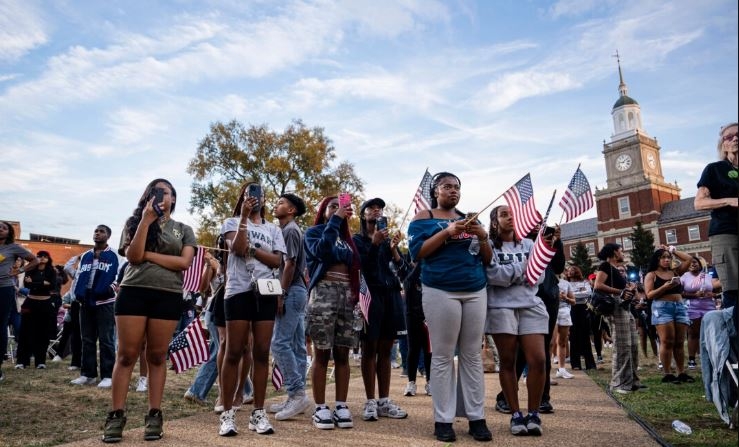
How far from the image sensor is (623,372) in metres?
7.12

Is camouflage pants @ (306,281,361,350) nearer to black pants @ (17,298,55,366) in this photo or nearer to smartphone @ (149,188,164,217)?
smartphone @ (149,188,164,217)

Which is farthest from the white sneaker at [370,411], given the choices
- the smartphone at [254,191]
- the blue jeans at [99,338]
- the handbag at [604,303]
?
the blue jeans at [99,338]

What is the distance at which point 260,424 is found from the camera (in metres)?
4.48

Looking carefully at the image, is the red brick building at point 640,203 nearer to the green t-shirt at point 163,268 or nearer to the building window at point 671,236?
the building window at point 671,236

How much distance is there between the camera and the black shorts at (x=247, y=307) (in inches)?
178

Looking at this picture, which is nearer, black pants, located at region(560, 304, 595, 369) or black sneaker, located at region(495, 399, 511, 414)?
black sneaker, located at region(495, 399, 511, 414)

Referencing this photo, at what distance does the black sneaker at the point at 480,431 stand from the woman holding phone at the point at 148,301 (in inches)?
99.7

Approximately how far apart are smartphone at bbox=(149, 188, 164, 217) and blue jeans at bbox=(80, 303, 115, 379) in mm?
4239

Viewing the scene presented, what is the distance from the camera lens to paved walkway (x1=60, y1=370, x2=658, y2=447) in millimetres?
4125

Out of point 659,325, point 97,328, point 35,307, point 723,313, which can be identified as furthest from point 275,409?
point 35,307

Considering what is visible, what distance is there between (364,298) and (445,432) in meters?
1.57

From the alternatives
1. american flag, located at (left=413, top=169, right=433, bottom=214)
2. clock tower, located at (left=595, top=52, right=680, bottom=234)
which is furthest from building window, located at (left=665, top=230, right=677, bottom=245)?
american flag, located at (left=413, top=169, right=433, bottom=214)

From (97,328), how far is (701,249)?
69188 mm

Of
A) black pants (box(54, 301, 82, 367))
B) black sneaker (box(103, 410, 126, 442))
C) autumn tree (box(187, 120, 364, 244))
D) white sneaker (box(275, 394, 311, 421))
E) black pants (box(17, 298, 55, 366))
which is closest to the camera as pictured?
black sneaker (box(103, 410, 126, 442))
